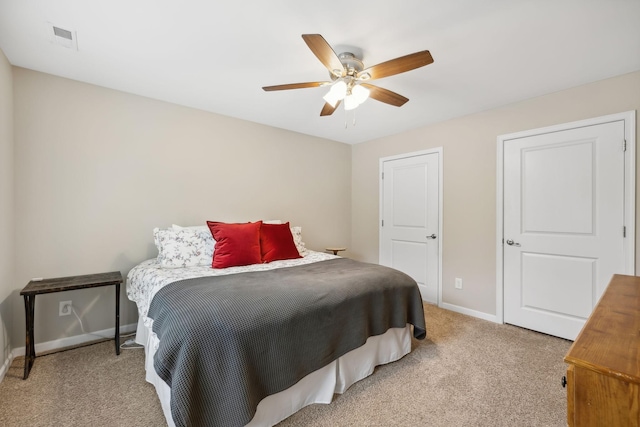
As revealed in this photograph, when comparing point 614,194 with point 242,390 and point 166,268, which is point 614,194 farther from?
point 166,268

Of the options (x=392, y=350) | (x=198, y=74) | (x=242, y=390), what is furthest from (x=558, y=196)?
(x=198, y=74)

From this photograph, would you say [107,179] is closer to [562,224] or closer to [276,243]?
[276,243]

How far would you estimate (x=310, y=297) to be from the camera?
1.69 m

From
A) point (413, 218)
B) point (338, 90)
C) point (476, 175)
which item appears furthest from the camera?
point (413, 218)

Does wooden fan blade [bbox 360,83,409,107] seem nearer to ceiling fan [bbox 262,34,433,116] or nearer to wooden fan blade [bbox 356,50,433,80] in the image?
ceiling fan [bbox 262,34,433,116]

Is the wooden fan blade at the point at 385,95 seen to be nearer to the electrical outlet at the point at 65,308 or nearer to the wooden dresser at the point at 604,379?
the wooden dresser at the point at 604,379

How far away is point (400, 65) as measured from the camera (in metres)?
1.68

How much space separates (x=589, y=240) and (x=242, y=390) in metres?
2.97

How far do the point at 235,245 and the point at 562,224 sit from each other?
2.98 metres

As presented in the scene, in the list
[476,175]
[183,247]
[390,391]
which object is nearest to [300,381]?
[390,391]

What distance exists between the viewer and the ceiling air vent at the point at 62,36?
1.73m

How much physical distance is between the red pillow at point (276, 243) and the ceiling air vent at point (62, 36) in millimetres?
1948

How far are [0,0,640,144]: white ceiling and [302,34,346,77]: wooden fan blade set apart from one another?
0.16m

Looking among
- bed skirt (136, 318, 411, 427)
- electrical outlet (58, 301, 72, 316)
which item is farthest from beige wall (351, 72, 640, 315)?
electrical outlet (58, 301, 72, 316)
